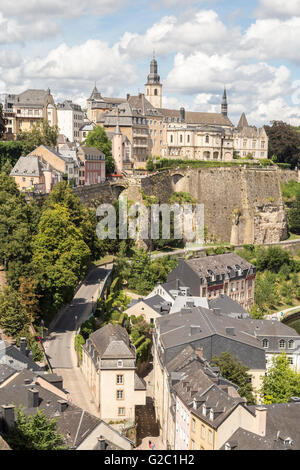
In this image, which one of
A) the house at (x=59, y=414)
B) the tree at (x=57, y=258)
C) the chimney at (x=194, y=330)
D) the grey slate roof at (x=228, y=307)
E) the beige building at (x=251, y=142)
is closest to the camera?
the house at (x=59, y=414)

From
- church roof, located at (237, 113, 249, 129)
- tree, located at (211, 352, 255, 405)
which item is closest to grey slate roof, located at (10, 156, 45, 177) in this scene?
tree, located at (211, 352, 255, 405)

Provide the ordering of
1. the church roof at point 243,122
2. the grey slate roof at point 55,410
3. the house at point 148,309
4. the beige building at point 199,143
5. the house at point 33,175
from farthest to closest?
the church roof at point 243,122 < the beige building at point 199,143 < the house at point 33,175 < the house at point 148,309 < the grey slate roof at point 55,410

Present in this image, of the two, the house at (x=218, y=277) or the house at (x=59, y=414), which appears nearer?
the house at (x=59, y=414)

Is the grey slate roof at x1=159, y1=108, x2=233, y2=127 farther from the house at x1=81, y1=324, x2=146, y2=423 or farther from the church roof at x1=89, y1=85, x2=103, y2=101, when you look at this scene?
the house at x1=81, y1=324, x2=146, y2=423

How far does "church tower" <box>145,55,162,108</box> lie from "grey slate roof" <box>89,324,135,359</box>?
6217 centimetres

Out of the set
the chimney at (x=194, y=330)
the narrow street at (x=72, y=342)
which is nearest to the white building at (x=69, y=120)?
the narrow street at (x=72, y=342)

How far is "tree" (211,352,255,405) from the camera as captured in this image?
1204 inches

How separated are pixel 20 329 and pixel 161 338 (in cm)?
817

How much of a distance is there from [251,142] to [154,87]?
1686 cm

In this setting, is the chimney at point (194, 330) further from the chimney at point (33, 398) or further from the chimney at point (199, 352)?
the chimney at point (33, 398)

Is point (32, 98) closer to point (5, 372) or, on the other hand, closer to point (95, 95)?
point (95, 95)

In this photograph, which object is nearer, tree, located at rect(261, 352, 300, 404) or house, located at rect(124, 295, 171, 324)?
tree, located at rect(261, 352, 300, 404)

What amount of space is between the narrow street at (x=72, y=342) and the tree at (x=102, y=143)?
20530mm

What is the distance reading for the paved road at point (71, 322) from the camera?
3635cm
